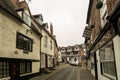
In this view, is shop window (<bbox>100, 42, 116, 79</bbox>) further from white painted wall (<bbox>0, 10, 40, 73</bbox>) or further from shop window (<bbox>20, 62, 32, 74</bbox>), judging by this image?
shop window (<bbox>20, 62, 32, 74</bbox>)

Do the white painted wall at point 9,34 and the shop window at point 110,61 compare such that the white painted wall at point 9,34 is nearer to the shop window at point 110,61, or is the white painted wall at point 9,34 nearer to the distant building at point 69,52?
the shop window at point 110,61

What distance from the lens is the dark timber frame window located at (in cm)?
1356

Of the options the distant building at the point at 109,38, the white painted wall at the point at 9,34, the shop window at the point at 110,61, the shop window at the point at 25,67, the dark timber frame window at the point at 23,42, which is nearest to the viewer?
the distant building at the point at 109,38

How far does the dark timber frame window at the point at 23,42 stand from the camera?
534 inches

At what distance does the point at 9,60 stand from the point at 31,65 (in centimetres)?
543

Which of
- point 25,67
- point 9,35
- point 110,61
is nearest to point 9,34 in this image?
point 9,35

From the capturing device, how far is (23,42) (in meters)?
14.8

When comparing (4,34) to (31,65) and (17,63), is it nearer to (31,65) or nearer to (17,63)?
(17,63)

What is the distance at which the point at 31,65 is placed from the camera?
1680 cm

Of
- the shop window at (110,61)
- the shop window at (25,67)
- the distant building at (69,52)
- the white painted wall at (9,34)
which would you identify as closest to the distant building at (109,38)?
the shop window at (110,61)

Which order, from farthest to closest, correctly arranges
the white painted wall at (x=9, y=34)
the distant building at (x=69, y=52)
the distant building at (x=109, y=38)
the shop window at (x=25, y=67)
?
the distant building at (x=69, y=52), the shop window at (x=25, y=67), the white painted wall at (x=9, y=34), the distant building at (x=109, y=38)

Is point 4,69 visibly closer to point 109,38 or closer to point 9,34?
point 9,34

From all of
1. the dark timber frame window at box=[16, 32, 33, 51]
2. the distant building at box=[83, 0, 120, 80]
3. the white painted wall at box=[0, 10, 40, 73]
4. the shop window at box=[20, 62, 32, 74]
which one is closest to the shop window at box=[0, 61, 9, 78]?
the white painted wall at box=[0, 10, 40, 73]

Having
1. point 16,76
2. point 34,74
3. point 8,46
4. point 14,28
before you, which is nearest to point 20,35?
point 14,28
